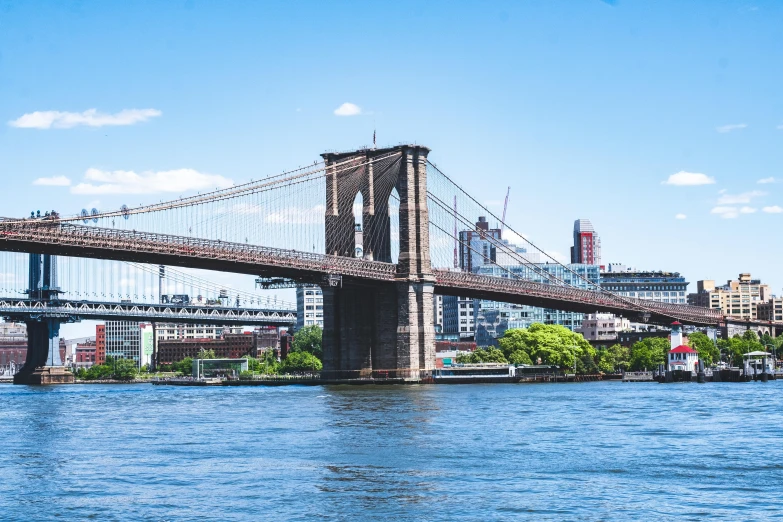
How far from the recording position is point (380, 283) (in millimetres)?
85000

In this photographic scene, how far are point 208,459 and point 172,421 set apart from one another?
53.9 ft

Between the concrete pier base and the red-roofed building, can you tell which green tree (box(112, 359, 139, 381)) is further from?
the red-roofed building

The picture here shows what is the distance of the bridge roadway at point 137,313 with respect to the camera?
436ft

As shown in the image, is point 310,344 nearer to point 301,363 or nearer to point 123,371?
point 301,363

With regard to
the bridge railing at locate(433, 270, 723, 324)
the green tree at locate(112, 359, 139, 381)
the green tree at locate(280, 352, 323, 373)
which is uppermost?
the bridge railing at locate(433, 270, 723, 324)

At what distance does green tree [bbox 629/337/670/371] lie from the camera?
10933cm

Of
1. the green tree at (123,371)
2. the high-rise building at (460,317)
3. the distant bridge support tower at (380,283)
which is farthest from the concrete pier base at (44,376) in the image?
the high-rise building at (460,317)

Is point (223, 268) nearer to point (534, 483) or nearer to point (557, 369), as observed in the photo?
point (557, 369)

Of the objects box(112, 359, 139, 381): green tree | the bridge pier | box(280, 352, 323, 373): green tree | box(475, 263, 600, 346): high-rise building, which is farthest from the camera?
box(112, 359, 139, 381): green tree

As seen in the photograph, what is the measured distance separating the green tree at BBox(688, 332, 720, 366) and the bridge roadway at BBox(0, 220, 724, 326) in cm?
754

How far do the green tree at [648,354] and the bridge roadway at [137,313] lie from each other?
54.7 m

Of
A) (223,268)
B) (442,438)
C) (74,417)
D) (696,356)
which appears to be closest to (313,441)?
(442,438)

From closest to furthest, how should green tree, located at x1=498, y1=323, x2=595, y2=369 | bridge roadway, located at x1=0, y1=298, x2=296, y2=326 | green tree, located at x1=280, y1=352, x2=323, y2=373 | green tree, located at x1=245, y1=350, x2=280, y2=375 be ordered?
green tree, located at x1=498, y1=323, x2=595, y2=369
green tree, located at x1=280, y1=352, x2=323, y2=373
bridge roadway, located at x1=0, y1=298, x2=296, y2=326
green tree, located at x1=245, y1=350, x2=280, y2=375

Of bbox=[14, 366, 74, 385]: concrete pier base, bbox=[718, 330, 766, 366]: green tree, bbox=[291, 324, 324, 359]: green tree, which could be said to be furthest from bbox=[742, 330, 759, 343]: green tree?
bbox=[14, 366, 74, 385]: concrete pier base
